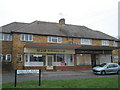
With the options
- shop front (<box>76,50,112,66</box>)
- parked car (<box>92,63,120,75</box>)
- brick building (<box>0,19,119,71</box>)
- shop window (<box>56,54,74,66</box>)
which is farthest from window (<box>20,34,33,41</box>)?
parked car (<box>92,63,120,75</box>)

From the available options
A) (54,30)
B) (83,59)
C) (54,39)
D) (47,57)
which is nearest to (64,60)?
(47,57)

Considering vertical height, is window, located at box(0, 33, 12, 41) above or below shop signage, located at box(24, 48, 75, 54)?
above

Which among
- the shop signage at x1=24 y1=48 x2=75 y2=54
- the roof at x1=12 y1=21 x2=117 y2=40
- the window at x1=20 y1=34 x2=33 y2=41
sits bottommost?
the shop signage at x1=24 y1=48 x2=75 y2=54

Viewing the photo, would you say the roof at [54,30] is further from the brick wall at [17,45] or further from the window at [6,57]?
the window at [6,57]

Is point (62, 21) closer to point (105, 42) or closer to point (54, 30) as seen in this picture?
point (54, 30)

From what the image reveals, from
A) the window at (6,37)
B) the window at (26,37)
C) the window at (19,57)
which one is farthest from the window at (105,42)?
the window at (6,37)

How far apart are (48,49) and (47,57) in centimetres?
169

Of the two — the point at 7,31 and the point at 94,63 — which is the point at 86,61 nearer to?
the point at 94,63

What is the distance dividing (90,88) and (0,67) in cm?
1680

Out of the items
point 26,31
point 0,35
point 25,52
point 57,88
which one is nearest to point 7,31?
point 0,35

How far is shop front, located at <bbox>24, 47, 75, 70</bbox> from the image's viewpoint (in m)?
24.0

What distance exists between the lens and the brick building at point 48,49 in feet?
78.5

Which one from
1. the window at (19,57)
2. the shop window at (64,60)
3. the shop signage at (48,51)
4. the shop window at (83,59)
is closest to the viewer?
the shop signage at (48,51)

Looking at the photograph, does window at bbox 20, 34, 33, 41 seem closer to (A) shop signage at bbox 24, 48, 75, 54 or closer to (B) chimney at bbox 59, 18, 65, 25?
(A) shop signage at bbox 24, 48, 75, 54
